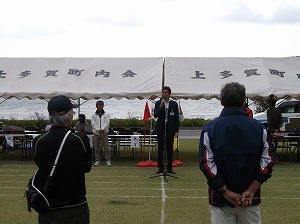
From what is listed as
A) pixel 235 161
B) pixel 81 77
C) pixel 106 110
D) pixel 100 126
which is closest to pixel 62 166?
pixel 235 161

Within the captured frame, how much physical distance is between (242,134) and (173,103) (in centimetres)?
891

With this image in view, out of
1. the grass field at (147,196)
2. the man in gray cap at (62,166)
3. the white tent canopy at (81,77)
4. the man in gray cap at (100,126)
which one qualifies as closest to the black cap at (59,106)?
the man in gray cap at (62,166)

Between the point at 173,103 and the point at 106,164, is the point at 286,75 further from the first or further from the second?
the point at 106,164

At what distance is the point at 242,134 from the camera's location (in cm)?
417

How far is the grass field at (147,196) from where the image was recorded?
8.12 metres

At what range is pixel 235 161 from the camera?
13.6 feet

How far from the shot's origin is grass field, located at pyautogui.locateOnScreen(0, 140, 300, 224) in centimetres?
812

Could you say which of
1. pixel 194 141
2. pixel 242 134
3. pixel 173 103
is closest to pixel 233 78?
pixel 173 103

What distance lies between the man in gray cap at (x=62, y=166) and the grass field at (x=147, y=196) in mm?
3603

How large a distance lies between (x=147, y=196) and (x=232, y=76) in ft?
23.8

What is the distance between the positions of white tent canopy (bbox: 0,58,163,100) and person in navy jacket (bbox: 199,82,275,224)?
11.1m

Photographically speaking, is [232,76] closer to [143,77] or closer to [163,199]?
[143,77]

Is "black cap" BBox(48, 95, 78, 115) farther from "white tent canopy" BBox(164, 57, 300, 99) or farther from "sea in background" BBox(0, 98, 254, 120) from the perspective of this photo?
"sea in background" BBox(0, 98, 254, 120)

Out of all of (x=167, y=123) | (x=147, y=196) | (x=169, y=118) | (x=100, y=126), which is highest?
(x=169, y=118)
